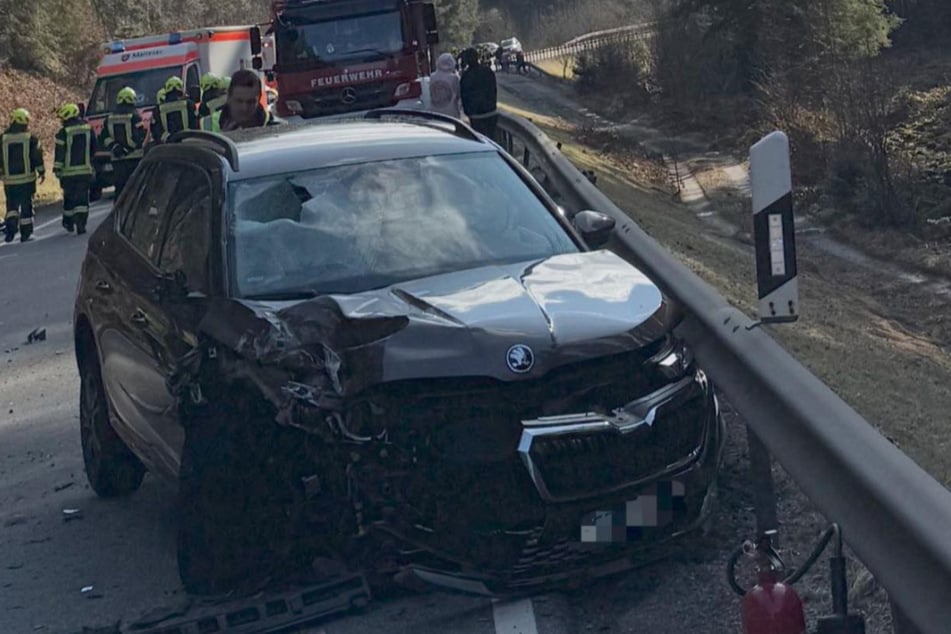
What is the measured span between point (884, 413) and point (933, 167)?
65.9ft

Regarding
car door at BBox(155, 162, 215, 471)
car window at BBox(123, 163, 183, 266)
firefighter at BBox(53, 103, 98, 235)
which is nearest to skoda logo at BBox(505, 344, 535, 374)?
car door at BBox(155, 162, 215, 471)

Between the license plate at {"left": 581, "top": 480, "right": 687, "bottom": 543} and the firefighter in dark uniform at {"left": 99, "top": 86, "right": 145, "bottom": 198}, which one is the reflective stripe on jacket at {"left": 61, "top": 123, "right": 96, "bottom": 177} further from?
the license plate at {"left": 581, "top": 480, "right": 687, "bottom": 543}

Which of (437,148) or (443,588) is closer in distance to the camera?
(443,588)

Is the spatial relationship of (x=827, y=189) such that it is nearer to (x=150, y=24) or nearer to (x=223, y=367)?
(x=223, y=367)

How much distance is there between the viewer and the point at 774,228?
5457mm

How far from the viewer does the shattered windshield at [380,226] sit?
608cm

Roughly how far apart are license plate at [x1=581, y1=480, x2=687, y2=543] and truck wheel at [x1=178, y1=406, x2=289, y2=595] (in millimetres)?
1055

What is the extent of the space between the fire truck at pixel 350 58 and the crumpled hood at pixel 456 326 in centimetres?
1918

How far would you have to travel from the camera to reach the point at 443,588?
196 inches

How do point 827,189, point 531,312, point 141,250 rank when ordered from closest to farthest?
point 531,312, point 141,250, point 827,189

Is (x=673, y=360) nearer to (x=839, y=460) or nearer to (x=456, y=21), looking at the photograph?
(x=839, y=460)

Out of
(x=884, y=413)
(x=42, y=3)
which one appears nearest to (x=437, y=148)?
(x=884, y=413)

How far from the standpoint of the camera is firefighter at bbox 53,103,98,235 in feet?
64.8

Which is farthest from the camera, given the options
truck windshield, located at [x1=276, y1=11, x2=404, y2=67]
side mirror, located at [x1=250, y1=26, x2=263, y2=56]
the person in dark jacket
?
side mirror, located at [x1=250, y1=26, x2=263, y2=56]
